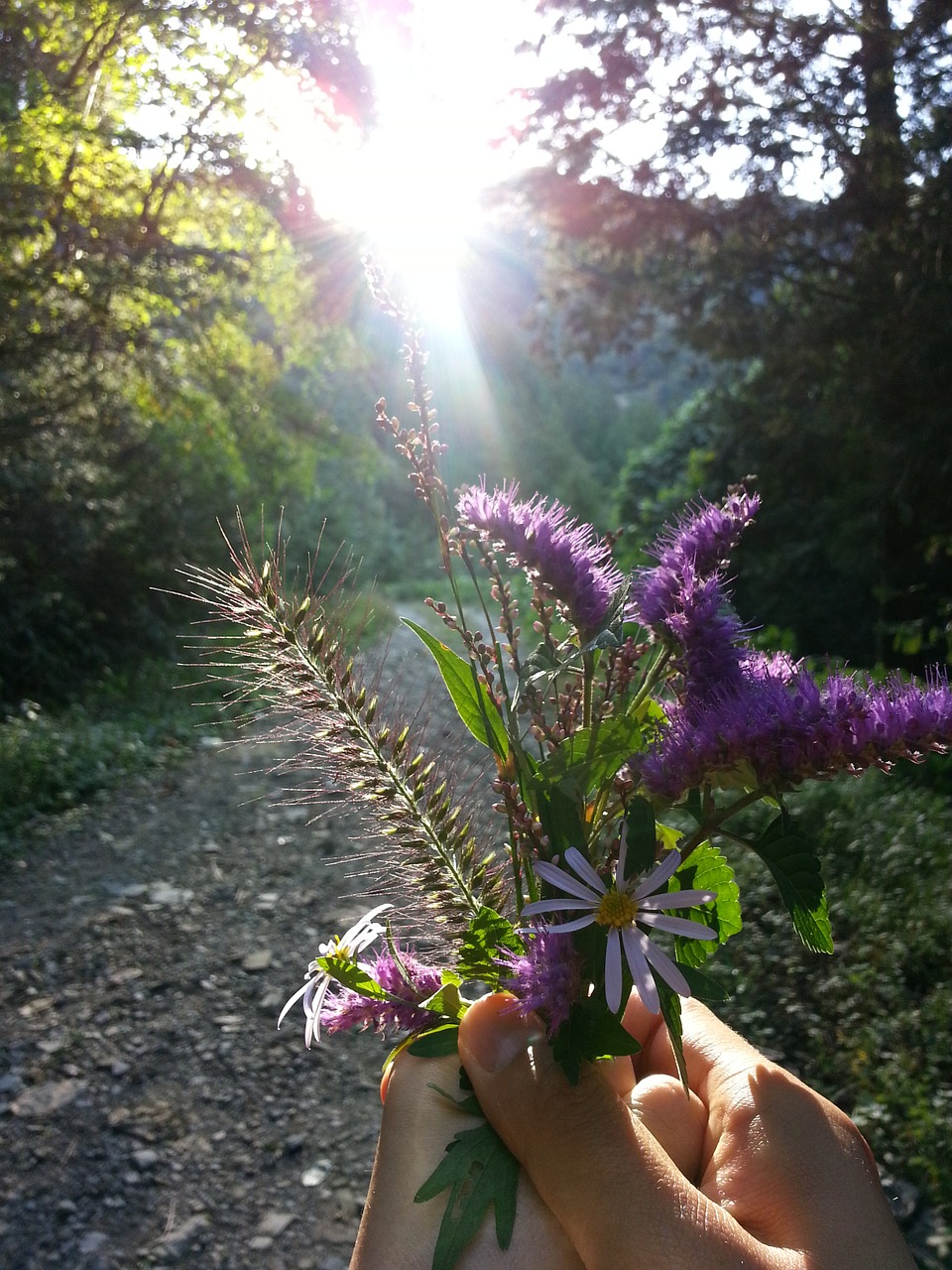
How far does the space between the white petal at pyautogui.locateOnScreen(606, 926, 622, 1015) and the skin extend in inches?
8.0

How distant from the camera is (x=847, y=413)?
658cm

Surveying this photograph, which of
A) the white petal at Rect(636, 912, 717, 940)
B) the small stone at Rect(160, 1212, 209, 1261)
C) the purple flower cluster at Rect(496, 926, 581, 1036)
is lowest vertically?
the small stone at Rect(160, 1212, 209, 1261)

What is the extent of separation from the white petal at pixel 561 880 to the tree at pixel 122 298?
6.89 m

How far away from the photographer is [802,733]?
1.13 metres

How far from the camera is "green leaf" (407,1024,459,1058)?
4.51 feet

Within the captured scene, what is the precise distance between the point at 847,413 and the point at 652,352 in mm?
3154

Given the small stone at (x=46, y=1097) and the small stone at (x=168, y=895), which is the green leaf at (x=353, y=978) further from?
the small stone at (x=168, y=895)

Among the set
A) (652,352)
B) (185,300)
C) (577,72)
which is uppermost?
(577,72)

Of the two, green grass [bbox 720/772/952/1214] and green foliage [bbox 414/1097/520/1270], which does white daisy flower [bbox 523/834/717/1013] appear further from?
green grass [bbox 720/772/952/1214]

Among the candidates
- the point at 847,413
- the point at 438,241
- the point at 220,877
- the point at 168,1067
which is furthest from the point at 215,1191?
the point at 847,413

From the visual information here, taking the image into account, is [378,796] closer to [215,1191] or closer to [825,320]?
[215,1191]

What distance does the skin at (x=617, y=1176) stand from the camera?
117 centimetres

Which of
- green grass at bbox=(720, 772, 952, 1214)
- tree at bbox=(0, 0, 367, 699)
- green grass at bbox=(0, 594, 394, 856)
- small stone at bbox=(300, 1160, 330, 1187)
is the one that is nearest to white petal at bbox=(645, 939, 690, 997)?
green grass at bbox=(720, 772, 952, 1214)

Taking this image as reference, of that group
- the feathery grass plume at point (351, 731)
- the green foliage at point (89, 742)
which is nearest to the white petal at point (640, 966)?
the feathery grass plume at point (351, 731)
